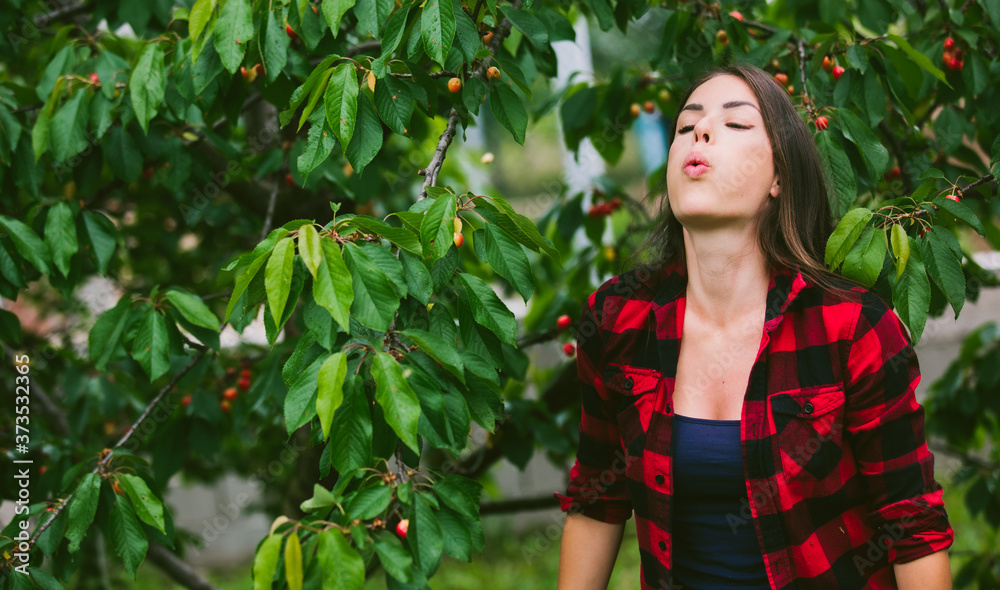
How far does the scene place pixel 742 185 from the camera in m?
1.42

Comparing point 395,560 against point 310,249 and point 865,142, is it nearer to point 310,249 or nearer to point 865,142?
point 310,249

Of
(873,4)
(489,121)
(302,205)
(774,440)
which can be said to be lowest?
(489,121)

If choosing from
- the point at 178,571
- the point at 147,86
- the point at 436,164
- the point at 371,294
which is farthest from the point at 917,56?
the point at 178,571

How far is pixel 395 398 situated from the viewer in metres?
1.07

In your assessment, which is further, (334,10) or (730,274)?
(730,274)

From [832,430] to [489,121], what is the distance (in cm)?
1163

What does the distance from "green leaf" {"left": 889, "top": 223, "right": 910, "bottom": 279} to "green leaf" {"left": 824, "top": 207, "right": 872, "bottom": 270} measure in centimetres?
5

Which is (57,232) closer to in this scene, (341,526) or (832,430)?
(341,526)

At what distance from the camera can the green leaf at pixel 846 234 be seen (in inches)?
52.6

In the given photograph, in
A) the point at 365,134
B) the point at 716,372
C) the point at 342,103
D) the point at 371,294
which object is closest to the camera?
the point at 371,294

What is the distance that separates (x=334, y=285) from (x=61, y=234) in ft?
3.64

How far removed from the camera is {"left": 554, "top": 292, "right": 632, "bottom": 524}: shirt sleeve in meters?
1.58

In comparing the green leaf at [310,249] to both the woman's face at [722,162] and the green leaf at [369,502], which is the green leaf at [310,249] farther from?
the woman's face at [722,162]

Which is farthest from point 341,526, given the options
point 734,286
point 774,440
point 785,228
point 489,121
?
point 489,121
